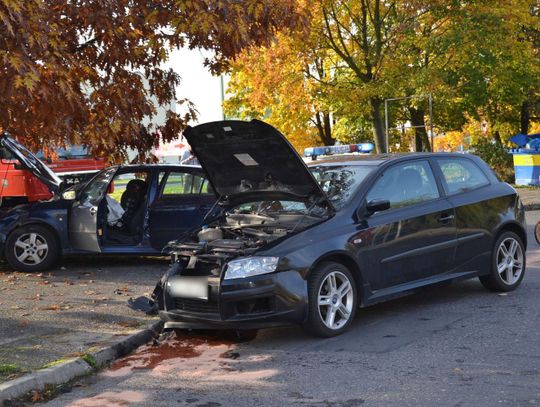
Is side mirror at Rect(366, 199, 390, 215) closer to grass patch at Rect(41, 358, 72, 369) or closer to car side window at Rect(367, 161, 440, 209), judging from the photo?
car side window at Rect(367, 161, 440, 209)

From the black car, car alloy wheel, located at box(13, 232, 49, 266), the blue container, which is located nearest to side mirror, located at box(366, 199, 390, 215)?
the black car

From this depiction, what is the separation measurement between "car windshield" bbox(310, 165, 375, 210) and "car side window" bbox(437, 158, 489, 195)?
3.42 feet

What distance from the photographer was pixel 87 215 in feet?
34.0

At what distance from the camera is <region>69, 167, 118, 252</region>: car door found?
33.8 ft

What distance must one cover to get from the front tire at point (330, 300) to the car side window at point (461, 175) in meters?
1.86

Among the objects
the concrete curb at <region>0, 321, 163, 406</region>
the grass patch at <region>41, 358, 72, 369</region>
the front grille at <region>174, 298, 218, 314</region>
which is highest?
the front grille at <region>174, 298, 218, 314</region>

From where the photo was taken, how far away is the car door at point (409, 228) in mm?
6973

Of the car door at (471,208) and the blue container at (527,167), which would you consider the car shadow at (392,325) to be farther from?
the blue container at (527,167)

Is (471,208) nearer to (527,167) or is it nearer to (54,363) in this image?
(54,363)

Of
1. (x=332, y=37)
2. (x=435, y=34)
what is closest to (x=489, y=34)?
(x=435, y=34)

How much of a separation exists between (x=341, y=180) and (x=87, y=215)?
440 centimetres

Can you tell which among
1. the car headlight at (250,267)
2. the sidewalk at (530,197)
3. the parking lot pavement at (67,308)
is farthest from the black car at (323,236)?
the sidewalk at (530,197)

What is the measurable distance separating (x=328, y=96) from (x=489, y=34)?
202 inches

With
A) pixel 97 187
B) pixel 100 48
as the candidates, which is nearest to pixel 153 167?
pixel 97 187
